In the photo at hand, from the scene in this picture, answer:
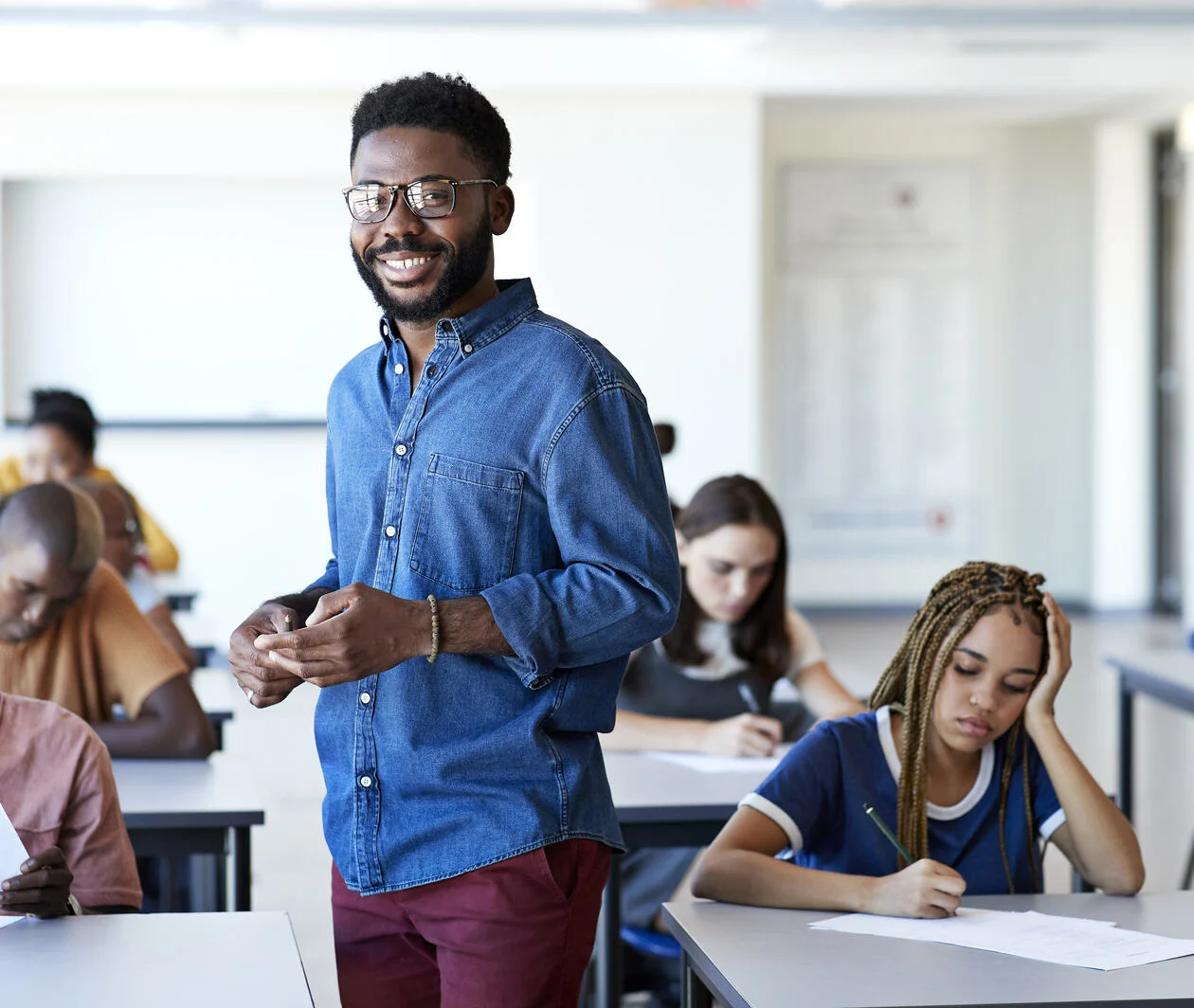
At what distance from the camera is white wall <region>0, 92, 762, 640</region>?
7.84 meters

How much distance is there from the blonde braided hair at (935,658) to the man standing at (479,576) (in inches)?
26.9

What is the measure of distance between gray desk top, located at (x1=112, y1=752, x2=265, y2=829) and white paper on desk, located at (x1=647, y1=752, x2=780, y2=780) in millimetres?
761

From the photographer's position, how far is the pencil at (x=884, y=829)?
1.97 metres

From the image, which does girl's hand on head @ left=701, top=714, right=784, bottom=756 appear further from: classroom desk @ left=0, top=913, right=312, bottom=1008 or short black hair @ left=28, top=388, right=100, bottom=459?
short black hair @ left=28, top=388, right=100, bottom=459

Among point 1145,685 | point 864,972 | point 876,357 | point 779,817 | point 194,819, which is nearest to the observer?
point 864,972

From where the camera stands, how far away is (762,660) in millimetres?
3223

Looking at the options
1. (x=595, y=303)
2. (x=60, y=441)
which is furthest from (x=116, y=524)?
(x=595, y=303)


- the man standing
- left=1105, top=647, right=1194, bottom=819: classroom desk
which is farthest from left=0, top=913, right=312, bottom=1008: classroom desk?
left=1105, top=647, right=1194, bottom=819: classroom desk

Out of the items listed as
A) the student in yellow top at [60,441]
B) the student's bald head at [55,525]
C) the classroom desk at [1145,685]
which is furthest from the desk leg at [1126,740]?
the student in yellow top at [60,441]

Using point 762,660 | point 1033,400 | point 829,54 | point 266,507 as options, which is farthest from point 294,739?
point 1033,400

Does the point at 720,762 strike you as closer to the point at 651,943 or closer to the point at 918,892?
the point at 651,943

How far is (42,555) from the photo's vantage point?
2.64 metres

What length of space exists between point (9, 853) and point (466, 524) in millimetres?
639

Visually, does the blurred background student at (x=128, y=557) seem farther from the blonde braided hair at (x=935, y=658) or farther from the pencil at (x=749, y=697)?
the blonde braided hair at (x=935, y=658)
